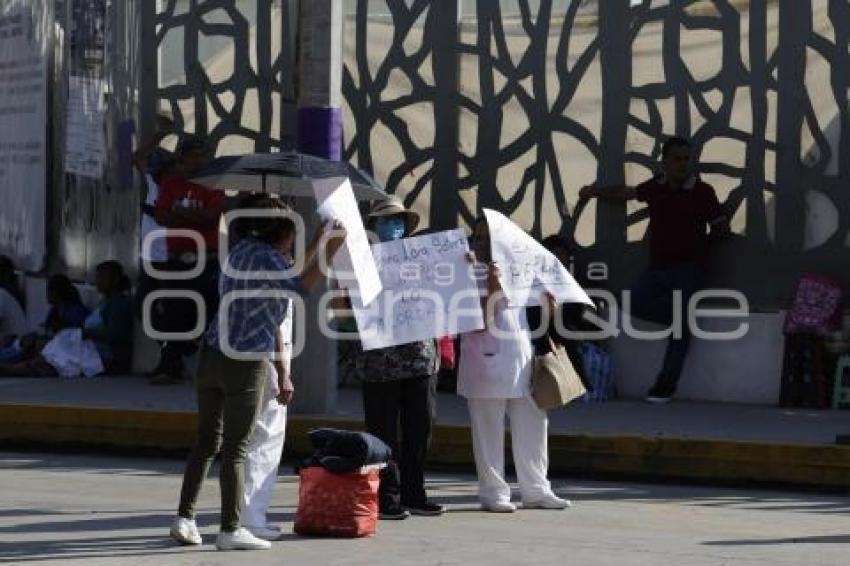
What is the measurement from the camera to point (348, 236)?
1066 cm

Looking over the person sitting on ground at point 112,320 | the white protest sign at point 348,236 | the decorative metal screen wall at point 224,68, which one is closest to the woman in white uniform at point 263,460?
the white protest sign at point 348,236

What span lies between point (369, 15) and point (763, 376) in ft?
14.2

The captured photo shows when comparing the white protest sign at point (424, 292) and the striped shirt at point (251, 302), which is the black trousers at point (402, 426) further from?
the striped shirt at point (251, 302)

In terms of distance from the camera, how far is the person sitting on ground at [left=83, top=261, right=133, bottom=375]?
17703mm

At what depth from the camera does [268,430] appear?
10.5m

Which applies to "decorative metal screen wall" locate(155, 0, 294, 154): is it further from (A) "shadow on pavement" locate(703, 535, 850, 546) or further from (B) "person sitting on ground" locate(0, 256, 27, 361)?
(A) "shadow on pavement" locate(703, 535, 850, 546)

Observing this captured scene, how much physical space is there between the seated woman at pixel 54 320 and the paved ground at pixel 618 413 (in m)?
0.99

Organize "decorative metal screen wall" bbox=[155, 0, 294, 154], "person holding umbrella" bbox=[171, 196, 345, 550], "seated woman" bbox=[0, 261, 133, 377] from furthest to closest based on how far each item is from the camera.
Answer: "seated woman" bbox=[0, 261, 133, 377], "decorative metal screen wall" bbox=[155, 0, 294, 154], "person holding umbrella" bbox=[171, 196, 345, 550]

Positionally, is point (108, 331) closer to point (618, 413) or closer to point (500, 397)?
point (618, 413)

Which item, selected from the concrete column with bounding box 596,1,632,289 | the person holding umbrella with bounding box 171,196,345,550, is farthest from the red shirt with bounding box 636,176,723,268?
the person holding umbrella with bounding box 171,196,345,550

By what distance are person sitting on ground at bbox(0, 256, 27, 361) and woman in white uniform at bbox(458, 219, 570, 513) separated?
8.30 m

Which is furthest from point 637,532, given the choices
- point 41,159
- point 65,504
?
point 41,159

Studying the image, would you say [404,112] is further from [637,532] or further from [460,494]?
[637,532]

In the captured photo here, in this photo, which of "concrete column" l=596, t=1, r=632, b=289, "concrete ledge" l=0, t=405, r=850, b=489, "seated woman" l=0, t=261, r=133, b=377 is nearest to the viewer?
"concrete ledge" l=0, t=405, r=850, b=489
